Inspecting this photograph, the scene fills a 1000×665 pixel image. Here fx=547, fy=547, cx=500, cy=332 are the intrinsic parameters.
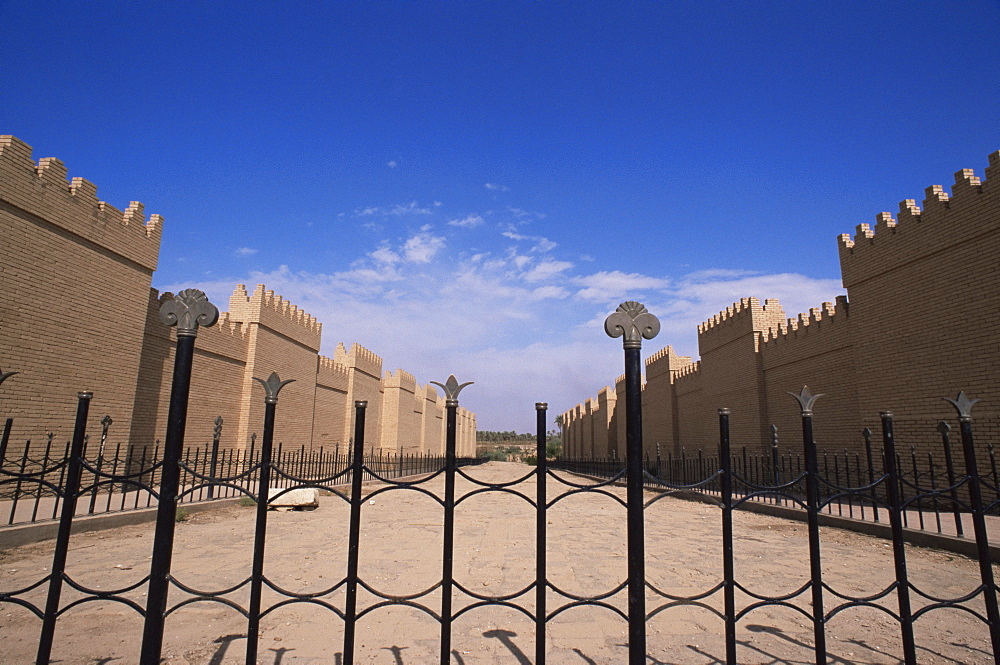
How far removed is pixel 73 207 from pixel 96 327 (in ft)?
8.40

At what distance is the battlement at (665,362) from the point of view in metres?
27.2

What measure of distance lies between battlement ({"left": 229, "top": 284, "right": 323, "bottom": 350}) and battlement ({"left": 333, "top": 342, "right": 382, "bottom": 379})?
423 cm

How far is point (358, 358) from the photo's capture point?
91.4 feet

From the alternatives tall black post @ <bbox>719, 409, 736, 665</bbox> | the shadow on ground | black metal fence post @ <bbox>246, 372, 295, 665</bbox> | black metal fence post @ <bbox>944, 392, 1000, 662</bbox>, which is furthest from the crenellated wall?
black metal fence post @ <bbox>944, 392, 1000, 662</bbox>

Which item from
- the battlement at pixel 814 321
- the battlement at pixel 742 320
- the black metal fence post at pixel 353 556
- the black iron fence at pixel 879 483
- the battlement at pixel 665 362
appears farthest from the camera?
the battlement at pixel 665 362

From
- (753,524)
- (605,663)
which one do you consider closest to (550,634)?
(605,663)

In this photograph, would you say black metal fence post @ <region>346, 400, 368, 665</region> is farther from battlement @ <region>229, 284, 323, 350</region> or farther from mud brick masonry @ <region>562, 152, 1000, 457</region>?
battlement @ <region>229, 284, 323, 350</region>

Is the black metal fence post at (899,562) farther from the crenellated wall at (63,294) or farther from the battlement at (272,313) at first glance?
the battlement at (272,313)

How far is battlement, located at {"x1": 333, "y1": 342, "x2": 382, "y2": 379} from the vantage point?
27.3 metres

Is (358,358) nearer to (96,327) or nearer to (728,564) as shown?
(96,327)

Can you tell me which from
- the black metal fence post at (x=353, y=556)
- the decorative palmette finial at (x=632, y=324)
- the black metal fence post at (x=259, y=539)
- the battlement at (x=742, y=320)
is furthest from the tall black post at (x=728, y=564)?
the battlement at (x=742, y=320)

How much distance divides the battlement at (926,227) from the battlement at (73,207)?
57.8 ft

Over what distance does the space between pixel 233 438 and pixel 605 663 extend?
16.6 metres

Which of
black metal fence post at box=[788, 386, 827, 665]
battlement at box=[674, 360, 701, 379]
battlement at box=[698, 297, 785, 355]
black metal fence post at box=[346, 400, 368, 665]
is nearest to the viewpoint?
black metal fence post at box=[346, 400, 368, 665]
